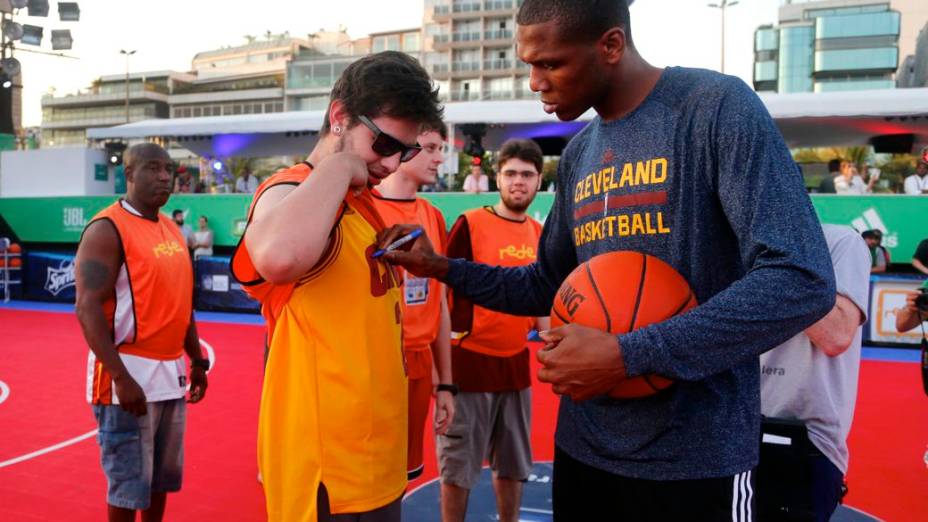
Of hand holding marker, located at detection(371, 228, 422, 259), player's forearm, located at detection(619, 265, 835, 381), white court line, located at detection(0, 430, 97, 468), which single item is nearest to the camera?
player's forearm, located at detection(619, 265, 835, 381)

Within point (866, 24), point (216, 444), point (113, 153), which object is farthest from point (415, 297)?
point (866, 24)

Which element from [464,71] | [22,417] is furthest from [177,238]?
[464,71]

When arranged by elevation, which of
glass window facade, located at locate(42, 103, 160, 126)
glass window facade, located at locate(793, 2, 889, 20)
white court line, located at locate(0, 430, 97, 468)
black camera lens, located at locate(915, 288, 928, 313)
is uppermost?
glass window facade, located at locate(793, 2, 889, 20)

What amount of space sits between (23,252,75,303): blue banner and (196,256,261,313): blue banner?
3.25m

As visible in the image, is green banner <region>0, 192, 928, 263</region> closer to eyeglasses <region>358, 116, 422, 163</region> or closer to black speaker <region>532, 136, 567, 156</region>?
black speaker <region>532, 136, 567, 156</region>

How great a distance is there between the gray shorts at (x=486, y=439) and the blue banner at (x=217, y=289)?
10.8 metres

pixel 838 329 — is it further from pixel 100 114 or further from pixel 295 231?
pixel 100 114

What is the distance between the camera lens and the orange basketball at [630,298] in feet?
5.15

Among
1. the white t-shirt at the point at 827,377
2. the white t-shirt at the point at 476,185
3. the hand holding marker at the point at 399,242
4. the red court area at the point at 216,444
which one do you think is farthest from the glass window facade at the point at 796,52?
the hand holding marker at the point at 399,242

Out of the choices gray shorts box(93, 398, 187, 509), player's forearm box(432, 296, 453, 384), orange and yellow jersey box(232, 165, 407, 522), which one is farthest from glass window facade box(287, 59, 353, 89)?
orange and yellow jersey box(232, 165, 407, 522)

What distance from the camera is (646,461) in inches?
63.7

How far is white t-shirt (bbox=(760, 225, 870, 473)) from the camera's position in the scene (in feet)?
7.91

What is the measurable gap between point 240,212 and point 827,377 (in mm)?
14720

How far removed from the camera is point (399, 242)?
2195mm
